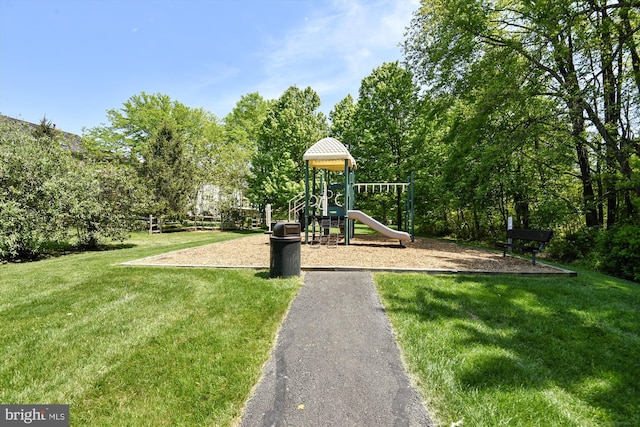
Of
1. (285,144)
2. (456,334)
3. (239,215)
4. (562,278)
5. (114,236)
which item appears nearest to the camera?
(456,334)

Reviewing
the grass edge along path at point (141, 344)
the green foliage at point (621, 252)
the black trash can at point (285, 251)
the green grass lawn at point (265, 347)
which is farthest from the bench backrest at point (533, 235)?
the grass edge along path at point (141, 344)

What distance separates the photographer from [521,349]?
11.0 ft

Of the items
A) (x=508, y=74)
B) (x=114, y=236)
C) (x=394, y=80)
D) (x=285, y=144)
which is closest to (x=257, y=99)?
(x=285, y=144)

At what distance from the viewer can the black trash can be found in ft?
19.5

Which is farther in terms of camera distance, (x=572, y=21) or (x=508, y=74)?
(x=508, y=74)

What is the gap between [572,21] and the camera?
9.20 metres

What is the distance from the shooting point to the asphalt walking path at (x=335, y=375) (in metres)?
2.30

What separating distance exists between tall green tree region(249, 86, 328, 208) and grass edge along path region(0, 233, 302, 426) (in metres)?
15.1

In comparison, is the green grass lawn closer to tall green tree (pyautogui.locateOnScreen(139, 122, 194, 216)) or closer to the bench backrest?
the bench backrest

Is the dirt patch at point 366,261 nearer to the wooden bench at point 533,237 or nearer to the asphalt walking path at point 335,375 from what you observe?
the wooden bench at point 533,237

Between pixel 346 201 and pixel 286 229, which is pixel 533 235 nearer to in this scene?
pixel 346 201

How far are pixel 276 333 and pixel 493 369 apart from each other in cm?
262

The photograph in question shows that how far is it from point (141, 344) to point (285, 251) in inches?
121

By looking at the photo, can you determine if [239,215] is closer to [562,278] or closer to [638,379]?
[562,278]
